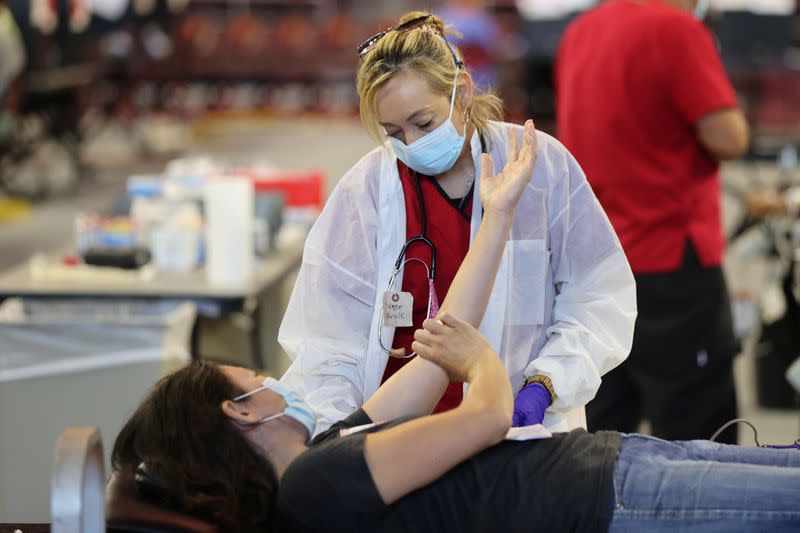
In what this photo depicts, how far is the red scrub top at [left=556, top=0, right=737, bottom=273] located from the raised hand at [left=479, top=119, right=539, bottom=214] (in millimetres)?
1019

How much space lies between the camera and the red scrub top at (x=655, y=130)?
2807 millimetres

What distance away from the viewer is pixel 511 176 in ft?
6.04

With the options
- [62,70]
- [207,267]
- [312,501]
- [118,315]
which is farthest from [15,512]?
[62,70]

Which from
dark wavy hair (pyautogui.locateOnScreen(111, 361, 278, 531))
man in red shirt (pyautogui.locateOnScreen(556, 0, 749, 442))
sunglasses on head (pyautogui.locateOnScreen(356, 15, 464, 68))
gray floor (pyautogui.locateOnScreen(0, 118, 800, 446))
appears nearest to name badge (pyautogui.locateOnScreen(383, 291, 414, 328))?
dark wavy hair (pyautogui.locateOnScreen(111, 361, 278, 531))

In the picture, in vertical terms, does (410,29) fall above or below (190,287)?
above

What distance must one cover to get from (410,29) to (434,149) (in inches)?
8.1

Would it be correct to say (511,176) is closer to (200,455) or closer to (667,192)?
(200,455)

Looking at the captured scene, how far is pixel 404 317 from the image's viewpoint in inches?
75.8

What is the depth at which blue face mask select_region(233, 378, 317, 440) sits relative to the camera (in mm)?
1898

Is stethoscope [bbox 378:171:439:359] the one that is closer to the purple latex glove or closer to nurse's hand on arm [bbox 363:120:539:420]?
nurse's hand on arm [bbox 363:120:539:420]

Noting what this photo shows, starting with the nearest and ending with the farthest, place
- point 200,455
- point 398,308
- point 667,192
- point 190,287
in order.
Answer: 1. point 200,455
2. point 398,308
3. point 667,192
4. point 190,287

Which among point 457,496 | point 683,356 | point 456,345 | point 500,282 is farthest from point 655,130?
point 457,496

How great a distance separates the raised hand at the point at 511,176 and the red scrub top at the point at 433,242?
0.38 feet

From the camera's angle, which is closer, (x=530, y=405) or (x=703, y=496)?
(x=703, y=496)
